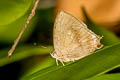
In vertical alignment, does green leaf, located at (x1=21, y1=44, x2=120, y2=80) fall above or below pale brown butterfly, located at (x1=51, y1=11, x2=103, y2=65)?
below

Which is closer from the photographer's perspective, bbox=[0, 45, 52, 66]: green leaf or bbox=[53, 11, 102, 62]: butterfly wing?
bbox=[53, 11, 102, 62]: butterfly wing

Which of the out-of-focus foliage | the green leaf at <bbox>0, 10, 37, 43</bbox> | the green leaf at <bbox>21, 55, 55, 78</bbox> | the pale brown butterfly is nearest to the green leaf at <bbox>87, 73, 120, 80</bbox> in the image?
the out-of-focus foliage

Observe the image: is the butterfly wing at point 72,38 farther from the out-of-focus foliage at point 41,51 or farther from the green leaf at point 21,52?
the green leaf at point 21,52

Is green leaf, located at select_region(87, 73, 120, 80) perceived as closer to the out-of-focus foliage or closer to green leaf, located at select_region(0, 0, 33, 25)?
the out-of-focus foliage

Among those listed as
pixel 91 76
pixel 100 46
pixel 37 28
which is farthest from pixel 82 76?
pixel 37 28

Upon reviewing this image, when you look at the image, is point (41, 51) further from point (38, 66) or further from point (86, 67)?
point (86, 67)


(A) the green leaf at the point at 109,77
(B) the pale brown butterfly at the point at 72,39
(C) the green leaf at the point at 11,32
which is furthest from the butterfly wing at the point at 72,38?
(C) the green leaf at the point at 11,32
